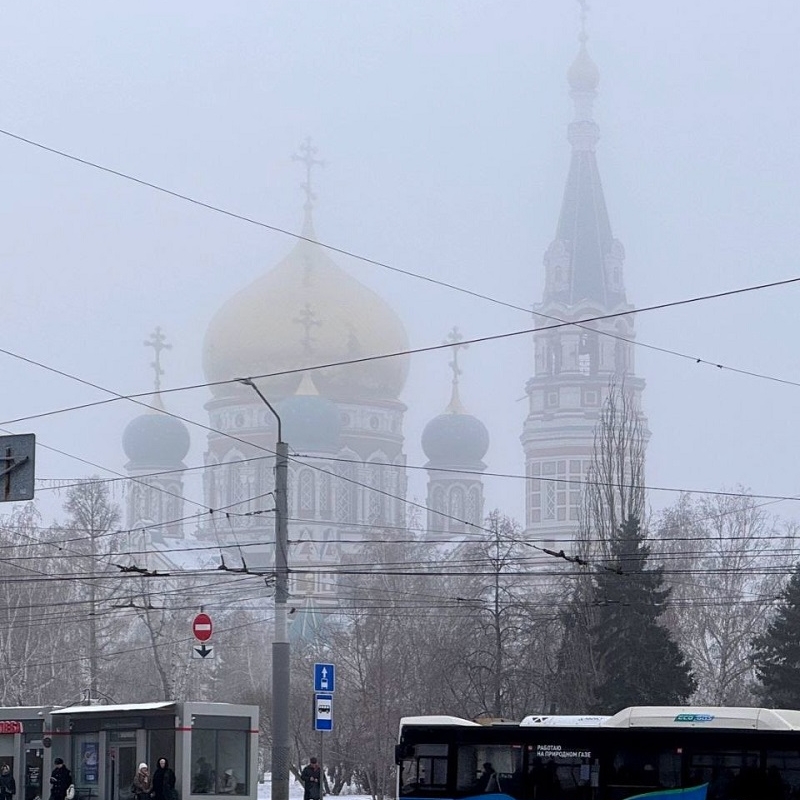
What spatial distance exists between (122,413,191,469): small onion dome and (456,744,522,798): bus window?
12276cm

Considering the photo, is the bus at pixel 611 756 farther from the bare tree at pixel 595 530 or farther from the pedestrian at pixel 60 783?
the bare tree at pixel 595 530

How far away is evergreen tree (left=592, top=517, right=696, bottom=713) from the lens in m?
46.8

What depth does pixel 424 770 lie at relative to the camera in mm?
29172

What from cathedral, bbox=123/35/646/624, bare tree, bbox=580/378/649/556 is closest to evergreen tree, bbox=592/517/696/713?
bare tree, bbox=580/378/649/556

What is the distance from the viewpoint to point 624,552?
4928cm

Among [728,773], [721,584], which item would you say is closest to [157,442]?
[721,584]

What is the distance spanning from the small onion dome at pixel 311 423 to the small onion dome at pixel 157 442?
973 centimetres

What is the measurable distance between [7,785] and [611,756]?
481 inches

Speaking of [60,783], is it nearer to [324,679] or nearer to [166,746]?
[166,746]

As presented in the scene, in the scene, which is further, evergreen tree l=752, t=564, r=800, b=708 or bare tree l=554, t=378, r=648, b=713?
bare tree l=554, t=378, r=648, b=713

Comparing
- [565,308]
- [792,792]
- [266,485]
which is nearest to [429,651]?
[792,792]

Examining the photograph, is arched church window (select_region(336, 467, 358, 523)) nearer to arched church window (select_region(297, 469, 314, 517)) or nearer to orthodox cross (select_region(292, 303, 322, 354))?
arched church window (select_region(297, 469, 314, 517))

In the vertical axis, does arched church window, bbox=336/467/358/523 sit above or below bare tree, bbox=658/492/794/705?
above

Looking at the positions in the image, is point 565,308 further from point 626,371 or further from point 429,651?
point 429,651
